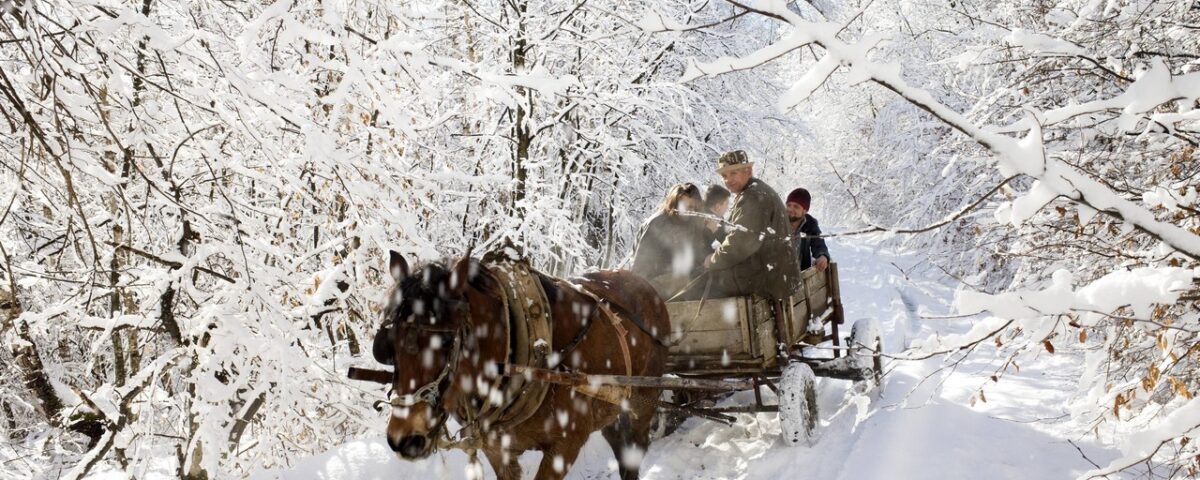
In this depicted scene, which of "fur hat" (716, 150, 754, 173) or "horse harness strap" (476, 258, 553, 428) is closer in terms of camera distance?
"horse harness strap" (476, 258, 553, 428)

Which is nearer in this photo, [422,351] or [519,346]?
[422,351]

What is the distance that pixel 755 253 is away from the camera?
16.5 ft

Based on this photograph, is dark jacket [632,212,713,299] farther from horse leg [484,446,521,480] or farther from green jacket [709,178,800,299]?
horse leg [484,446,521,480]

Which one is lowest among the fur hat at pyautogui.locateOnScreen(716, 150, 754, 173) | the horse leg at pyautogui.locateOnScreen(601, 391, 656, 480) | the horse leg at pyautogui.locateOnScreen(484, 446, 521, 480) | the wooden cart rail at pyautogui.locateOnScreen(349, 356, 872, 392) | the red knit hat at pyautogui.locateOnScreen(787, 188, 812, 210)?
the horse leg at pyautogui.locateOnScreen(601, 391, 656, 480)

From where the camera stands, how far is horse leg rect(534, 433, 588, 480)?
342 cm

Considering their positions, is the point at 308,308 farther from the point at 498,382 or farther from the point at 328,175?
the point at 498,382

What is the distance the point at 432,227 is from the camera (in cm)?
610

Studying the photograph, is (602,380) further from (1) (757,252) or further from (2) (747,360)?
(1) (757,252)

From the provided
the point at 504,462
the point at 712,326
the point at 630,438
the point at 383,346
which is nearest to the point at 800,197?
the point at 712,326

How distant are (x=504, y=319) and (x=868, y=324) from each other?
13.4 ft

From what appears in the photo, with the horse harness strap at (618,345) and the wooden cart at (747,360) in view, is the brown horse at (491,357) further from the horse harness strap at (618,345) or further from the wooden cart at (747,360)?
the wooden cart at (747,360)

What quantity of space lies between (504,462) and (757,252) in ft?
8.13

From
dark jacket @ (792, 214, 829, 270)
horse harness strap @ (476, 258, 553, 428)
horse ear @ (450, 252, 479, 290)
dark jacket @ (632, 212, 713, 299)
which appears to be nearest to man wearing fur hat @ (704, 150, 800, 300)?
dark jacket @ (632, 212, 713, 299)

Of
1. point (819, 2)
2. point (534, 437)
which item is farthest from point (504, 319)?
point (819, 2)
